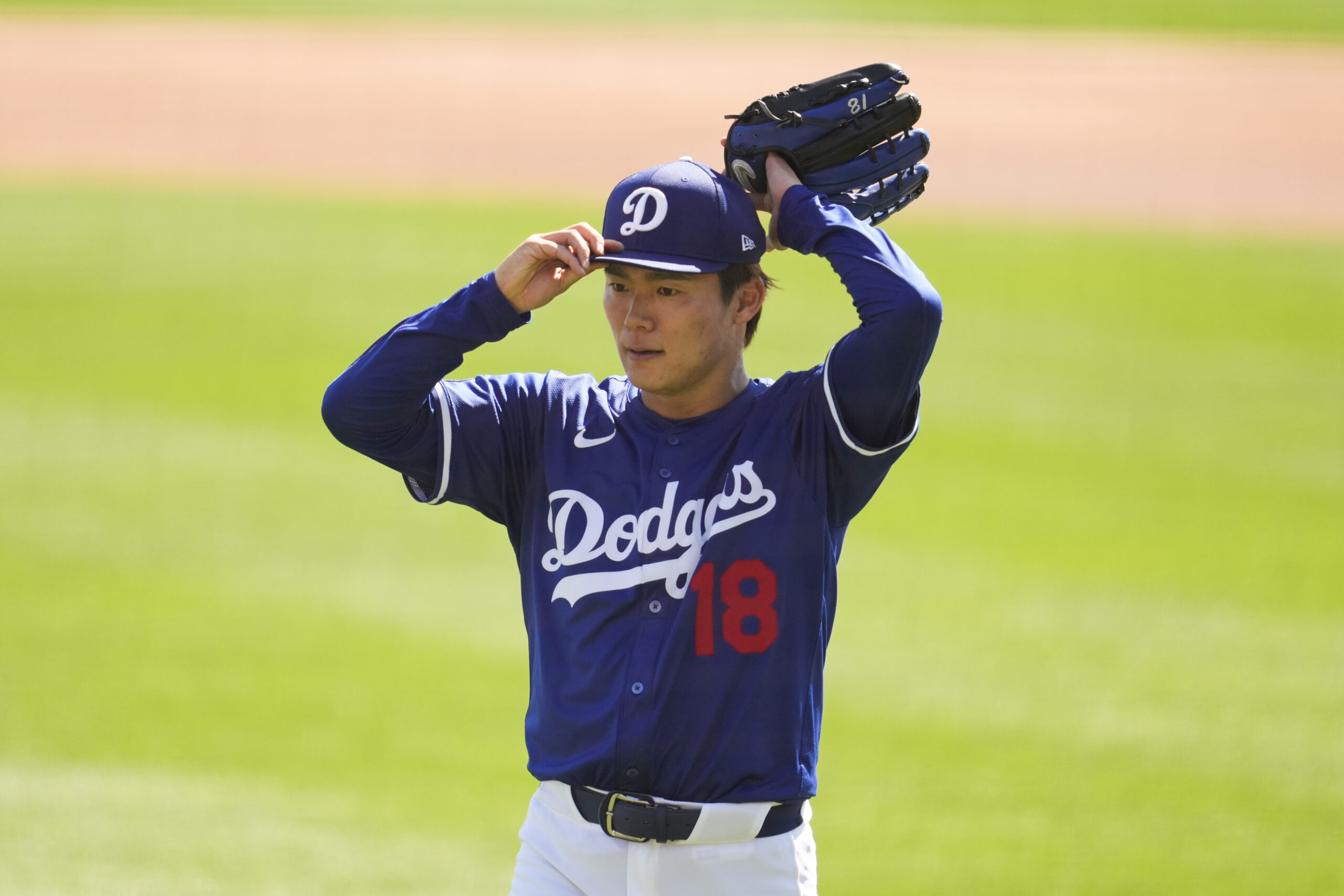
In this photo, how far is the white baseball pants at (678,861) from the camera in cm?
267

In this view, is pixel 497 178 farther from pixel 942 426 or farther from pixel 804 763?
pixel 804 763

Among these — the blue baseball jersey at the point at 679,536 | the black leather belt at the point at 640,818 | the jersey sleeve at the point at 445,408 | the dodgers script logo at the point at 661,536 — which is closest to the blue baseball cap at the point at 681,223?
the blue baseball jersey at the point at 679,536

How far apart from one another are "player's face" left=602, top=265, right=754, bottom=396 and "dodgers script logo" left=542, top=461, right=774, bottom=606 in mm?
201

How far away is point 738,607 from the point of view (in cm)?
272

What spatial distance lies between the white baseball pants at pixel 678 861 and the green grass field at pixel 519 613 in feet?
6.49

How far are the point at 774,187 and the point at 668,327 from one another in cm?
38

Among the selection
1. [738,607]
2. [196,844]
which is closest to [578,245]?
[738,607]

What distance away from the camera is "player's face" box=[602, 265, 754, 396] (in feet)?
9.21

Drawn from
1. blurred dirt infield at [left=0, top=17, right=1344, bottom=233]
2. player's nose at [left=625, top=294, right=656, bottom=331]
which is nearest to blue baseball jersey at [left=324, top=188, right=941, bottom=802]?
player's nose at [left=625, top=294, right=656, bottom=331]

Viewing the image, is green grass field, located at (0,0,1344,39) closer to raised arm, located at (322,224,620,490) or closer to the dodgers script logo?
raised arm, located at (322,224,620,490)

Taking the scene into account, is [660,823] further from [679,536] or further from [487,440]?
[487,440]

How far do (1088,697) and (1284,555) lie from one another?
1.80m

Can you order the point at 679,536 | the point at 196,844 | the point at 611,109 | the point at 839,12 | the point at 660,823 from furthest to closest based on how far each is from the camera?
the point at 839,12, the point at 611,109, the point at 196,844, the point at 679,536, the point at 660,823

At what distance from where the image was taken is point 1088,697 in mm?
5875
